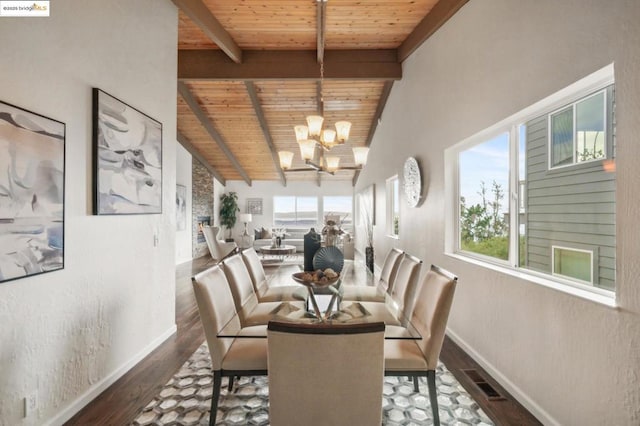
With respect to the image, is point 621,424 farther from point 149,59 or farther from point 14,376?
point 149,59

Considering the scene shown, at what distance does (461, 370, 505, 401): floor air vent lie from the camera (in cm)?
209

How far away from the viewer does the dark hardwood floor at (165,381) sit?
6.22 feet

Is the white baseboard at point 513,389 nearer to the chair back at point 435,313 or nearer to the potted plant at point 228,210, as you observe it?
the chair back at point 435,313

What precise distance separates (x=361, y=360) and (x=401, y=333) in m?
0.67

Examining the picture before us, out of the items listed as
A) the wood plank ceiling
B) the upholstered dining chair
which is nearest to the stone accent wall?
the upholstered dining chair

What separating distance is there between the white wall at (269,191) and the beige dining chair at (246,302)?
8.39 metres

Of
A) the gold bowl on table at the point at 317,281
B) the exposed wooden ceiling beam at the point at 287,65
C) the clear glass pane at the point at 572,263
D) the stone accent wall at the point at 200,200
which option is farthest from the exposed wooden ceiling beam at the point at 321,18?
the stone accent wall at the point at 200,200

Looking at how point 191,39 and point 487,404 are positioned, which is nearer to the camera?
point 487,404

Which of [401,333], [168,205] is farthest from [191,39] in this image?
[401,333]

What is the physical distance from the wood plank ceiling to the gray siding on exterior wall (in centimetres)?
174

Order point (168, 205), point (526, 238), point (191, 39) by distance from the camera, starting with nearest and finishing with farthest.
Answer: point (526, 238) → point (168, 205) → point (191, 39)

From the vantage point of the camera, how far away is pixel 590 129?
1.69m

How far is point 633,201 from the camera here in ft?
4.31

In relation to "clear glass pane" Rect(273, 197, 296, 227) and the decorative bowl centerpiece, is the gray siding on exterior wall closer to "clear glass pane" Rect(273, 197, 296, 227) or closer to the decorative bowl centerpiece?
the decorative bowl centerpiece
